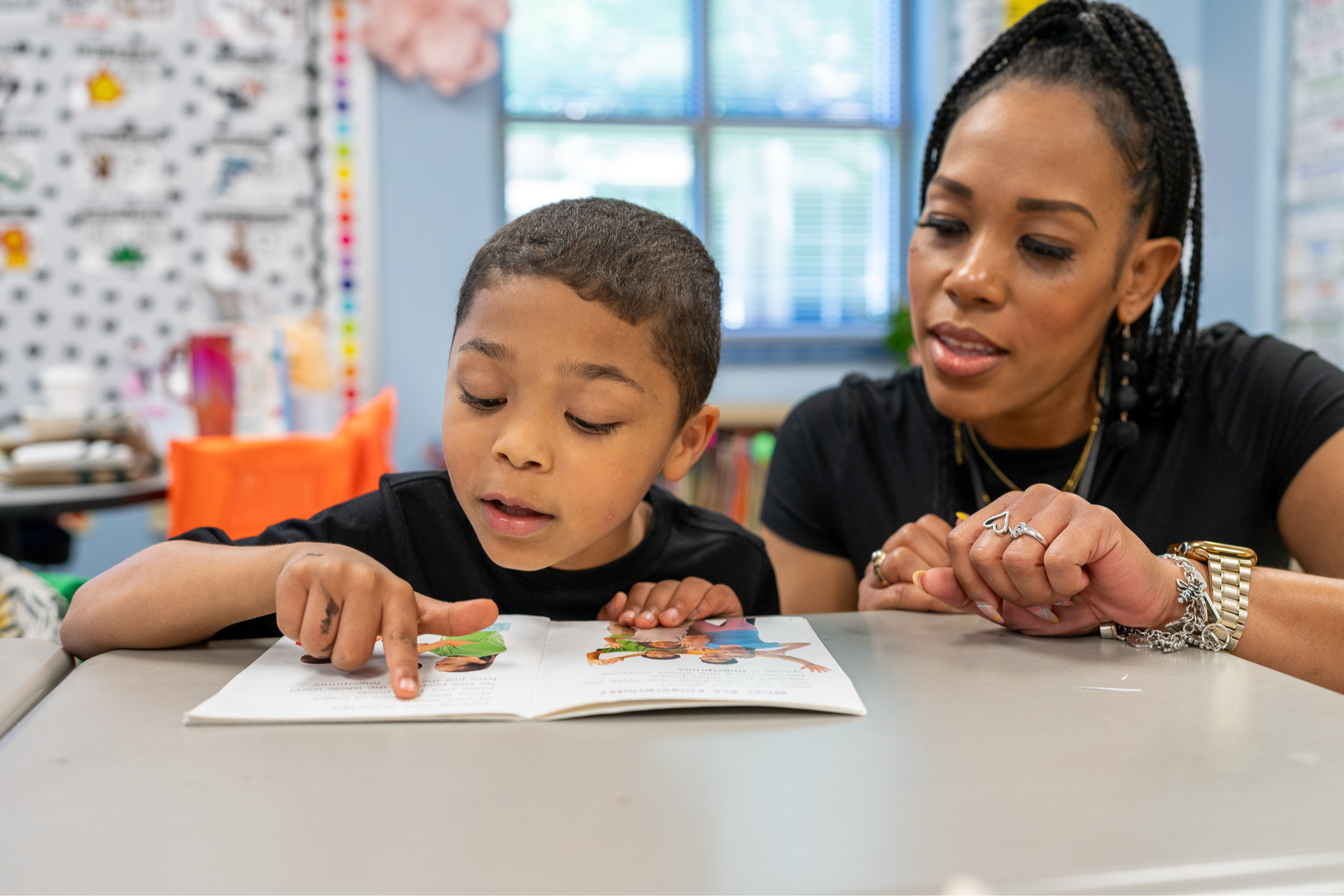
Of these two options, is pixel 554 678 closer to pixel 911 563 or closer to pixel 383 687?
pixel 383 687

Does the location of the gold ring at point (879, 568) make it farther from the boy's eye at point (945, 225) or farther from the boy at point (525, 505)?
the boy's eye at point (945, 225)

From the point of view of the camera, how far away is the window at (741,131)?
376 centimetres

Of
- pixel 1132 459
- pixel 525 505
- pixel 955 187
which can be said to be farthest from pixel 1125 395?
pixel 525 505

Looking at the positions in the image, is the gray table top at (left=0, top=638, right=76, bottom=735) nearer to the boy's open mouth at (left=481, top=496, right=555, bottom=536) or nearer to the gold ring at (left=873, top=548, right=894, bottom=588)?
the boy's open mouth at (left=481, top=496, right=555, bottom=536)

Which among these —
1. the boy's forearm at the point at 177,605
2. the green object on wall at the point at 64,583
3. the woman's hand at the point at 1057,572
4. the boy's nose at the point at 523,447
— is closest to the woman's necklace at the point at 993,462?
the woman's hand at the point at 1057,572

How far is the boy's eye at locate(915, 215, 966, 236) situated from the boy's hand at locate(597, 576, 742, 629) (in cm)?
54

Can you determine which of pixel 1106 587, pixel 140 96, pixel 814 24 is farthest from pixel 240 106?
pixel 1106 587

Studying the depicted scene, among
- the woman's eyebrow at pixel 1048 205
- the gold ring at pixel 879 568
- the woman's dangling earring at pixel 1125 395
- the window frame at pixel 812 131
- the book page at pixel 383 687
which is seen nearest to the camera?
the book page at pixel 383 687

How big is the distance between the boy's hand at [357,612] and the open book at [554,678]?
0.02 metres

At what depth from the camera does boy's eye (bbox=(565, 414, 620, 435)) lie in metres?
0.84

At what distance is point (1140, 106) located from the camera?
1.17 meters

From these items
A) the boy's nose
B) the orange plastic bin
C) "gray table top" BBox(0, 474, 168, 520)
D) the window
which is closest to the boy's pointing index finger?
the boy's nose

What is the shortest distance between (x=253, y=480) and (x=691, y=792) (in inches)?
67.6

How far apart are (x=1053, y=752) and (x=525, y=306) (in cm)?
55
